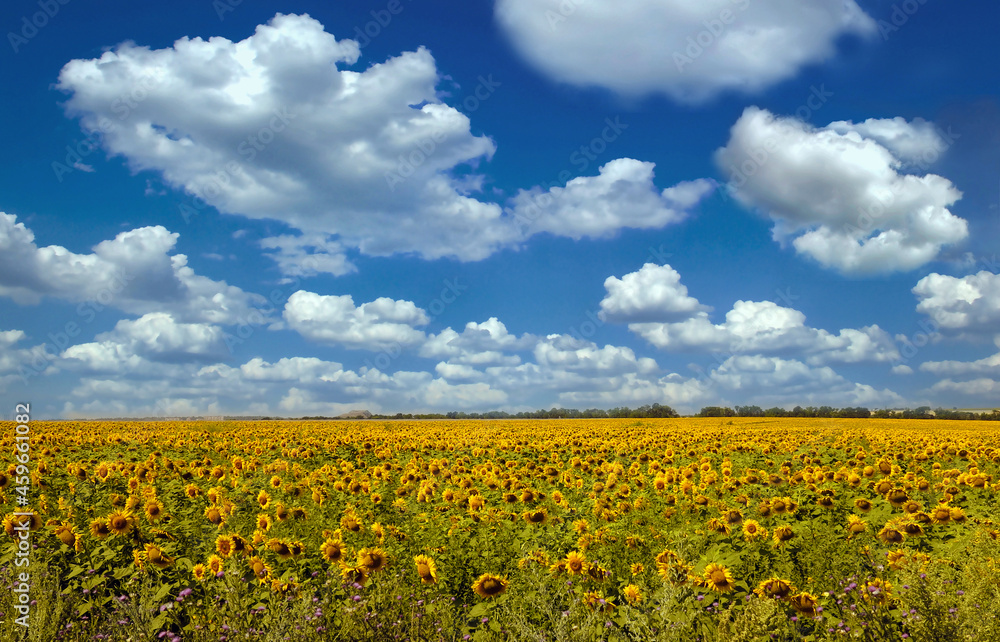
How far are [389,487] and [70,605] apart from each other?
16.1 feet

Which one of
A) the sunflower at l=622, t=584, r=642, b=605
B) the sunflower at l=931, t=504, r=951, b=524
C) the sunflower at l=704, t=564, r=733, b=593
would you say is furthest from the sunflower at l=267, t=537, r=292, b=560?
the sunflower at l=931, t=504, r=951, b=524

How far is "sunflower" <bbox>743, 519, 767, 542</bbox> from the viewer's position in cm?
772

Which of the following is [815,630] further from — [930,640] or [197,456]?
[197,456]

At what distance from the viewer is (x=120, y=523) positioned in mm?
7289

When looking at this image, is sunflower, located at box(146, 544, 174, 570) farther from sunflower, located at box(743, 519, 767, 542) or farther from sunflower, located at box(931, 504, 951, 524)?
sunflower, located at box(931, 504, 951, 524)

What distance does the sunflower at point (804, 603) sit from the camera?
5.66 metres

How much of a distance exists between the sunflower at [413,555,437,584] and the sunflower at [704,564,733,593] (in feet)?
9.54

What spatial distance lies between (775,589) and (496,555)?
10.4ft

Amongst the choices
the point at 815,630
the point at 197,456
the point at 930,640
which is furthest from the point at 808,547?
the point at 197,456

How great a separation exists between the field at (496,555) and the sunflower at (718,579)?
2cm

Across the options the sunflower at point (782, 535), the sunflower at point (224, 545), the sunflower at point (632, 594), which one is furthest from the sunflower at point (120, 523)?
the sunflower at point (782, 535)

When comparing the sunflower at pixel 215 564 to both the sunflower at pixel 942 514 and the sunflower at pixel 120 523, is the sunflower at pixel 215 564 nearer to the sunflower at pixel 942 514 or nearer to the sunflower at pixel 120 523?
the sunflower at pixel 120 523

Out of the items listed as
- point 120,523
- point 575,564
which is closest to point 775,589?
point 575,564

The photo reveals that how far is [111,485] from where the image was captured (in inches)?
414
